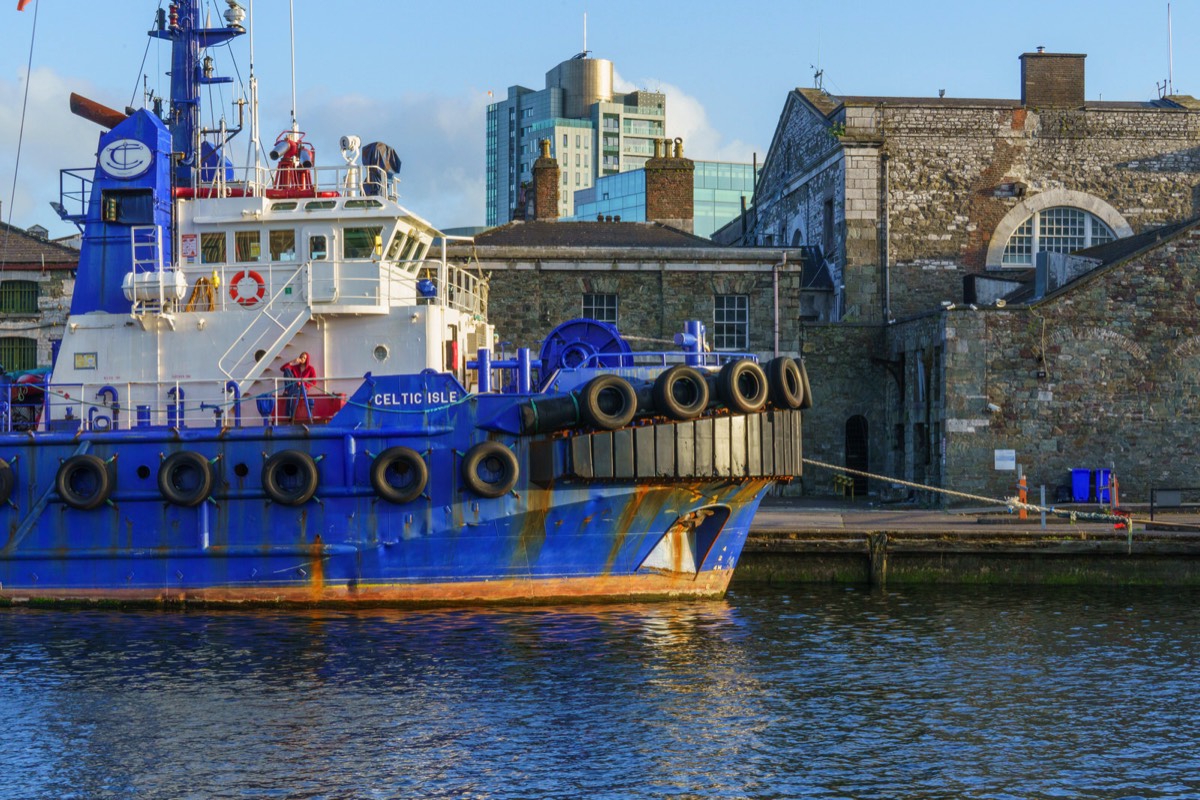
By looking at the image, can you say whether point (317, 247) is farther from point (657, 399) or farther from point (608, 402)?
point (657, 399)

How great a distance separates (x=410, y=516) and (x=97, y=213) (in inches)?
292

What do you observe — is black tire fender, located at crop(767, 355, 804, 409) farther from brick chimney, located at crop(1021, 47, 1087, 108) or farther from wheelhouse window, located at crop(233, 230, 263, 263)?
brick chimney, located at crop(1021, 47, 1087, 108)

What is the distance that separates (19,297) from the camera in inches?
1447

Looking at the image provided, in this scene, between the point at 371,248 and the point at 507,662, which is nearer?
the point at 507,662

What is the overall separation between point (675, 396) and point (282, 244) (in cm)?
667

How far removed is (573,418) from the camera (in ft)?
64.3

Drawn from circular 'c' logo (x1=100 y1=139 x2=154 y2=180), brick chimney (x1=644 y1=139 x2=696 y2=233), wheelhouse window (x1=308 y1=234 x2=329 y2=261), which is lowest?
wheelhouse window (x1=308 y1=234 x2=329 y2=261)

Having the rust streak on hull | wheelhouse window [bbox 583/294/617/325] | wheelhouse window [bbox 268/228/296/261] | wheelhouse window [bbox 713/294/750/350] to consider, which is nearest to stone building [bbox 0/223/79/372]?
wheelhouse window [bbox 583/294/617/325]

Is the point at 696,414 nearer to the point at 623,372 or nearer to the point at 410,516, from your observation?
the point at 623,372

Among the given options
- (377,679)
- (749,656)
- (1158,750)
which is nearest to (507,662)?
(377,679)

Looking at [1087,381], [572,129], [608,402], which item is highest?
[572,129]

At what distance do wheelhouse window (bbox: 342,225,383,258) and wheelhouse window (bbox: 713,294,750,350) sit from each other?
13.5m

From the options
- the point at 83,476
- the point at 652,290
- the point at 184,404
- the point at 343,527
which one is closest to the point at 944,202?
the point at 652,290

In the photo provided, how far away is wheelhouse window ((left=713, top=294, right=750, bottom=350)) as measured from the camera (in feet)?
113
